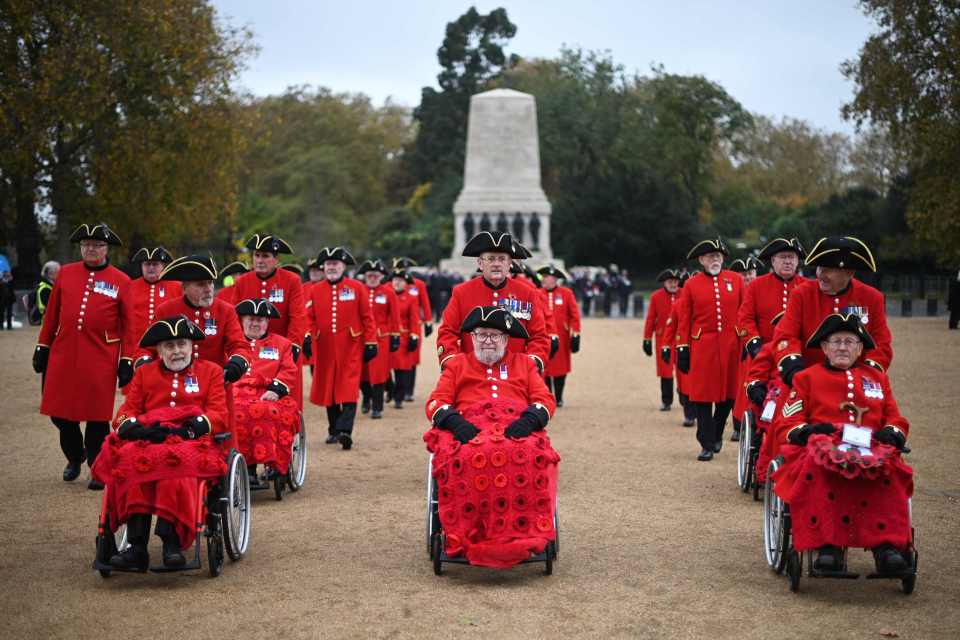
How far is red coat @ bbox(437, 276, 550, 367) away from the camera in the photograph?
32.0ft

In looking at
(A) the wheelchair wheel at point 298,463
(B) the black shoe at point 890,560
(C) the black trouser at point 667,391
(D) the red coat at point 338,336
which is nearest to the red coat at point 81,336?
(A) the wheelchair wheel at point 298,463

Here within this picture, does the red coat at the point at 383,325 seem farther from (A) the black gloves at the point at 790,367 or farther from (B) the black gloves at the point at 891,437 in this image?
(B) the black gloves at the point at 891,437

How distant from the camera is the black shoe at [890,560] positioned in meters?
7.29

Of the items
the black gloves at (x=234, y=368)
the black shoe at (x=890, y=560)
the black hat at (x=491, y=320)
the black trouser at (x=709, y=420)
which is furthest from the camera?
the black trouser at (x=709, y=420)

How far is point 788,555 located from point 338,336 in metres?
7.57

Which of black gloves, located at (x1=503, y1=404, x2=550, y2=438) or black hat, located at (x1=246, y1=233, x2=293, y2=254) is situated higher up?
black hat, located at (x1=246, y1=233, x2=293, y2=254)

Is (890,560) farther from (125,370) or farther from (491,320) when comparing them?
(125,370)

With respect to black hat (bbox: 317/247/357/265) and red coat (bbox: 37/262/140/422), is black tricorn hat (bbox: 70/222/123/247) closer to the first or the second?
red coat (bbox: 37/262/140/422)

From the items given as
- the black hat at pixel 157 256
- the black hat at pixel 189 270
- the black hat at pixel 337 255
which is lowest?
the black hat at pixel 189 270

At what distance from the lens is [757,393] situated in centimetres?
955

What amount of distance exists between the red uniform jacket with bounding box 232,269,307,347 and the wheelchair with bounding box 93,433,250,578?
3793mm

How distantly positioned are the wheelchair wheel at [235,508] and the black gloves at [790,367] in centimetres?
371

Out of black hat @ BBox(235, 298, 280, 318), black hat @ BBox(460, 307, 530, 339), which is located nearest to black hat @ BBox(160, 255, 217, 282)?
black hat @ BBox(235, 298, 280, 318)

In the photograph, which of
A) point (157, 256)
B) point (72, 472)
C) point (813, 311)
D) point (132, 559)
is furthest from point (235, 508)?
point (157, 256)
